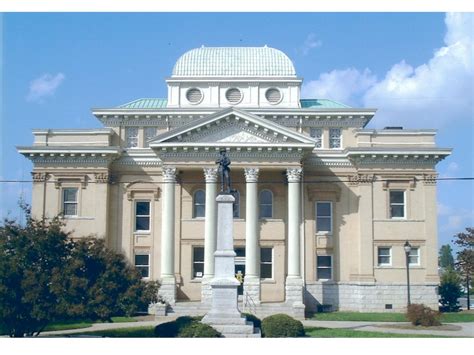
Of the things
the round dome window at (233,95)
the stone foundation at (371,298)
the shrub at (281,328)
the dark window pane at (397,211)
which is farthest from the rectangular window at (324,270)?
the shrub at (281,328)

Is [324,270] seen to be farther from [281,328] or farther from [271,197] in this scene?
[281,328]

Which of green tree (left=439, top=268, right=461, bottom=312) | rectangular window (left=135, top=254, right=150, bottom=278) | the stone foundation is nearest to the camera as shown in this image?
the stone foundation

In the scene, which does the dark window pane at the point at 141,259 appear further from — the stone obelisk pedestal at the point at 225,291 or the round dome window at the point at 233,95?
the stone obelisk pedestal at the point at 225,291

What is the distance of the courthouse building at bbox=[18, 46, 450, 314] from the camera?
4284 cm

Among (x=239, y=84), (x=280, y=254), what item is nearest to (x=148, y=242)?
(x=280, y=254)

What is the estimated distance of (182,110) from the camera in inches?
1853

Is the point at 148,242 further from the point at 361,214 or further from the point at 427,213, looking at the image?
the point at 427,213

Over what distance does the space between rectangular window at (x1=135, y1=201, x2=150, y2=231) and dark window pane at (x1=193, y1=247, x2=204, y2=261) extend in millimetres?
3467

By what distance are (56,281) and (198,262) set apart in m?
18.8

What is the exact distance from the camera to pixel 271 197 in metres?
45.5

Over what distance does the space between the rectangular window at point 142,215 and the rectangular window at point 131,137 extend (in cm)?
406

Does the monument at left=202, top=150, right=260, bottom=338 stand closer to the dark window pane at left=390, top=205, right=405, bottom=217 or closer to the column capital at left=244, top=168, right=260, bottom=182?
the column capital at left=244, top=168, right=260, bottom=182

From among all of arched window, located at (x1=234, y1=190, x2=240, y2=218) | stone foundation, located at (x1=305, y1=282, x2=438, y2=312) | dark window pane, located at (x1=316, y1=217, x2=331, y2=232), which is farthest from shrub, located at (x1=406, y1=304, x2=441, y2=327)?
arched window, located at (x1=234, y1=190, x2=240, y2=218)

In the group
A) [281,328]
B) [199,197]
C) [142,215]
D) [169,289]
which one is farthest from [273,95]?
[281,328]
